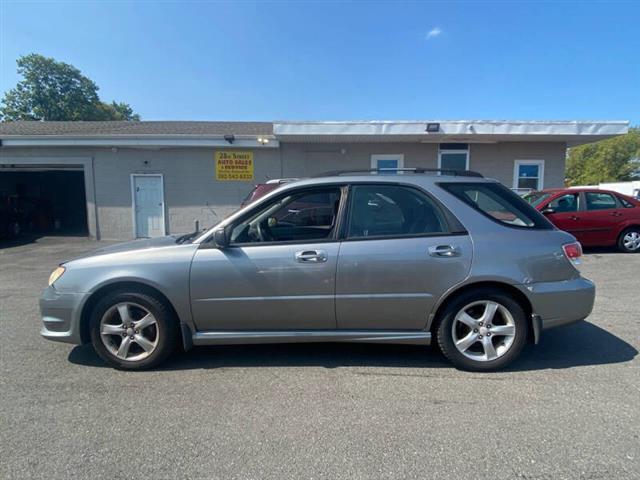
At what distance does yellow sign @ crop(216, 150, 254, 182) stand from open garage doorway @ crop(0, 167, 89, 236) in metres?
5.20

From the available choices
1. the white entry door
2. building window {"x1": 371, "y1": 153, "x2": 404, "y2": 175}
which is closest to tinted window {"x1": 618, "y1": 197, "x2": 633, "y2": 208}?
building window {"x1": 371, "y1": 153, "x2": 404, "y2": 175}

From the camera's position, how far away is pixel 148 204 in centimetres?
1196

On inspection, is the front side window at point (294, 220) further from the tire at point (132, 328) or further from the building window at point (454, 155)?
the building window at point (454, 155)

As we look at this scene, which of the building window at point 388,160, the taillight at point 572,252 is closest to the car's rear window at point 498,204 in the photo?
the taillight at point 572,252

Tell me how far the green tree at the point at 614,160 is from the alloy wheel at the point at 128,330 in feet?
202

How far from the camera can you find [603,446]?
214cm

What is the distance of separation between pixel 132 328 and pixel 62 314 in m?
0.65

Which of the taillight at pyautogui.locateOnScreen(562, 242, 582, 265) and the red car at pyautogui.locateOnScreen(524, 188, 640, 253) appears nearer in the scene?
the taillight at pyautogui.locateOnScreen(562, 242, 582, 265)

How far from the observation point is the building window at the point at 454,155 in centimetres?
1181

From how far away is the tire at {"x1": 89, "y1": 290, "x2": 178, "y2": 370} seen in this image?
9.93ft

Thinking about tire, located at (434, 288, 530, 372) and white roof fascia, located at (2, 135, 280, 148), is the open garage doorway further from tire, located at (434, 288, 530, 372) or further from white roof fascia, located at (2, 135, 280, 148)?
tire, located at (434, 288, 530, 372)

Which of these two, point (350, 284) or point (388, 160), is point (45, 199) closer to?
point (388, 160)

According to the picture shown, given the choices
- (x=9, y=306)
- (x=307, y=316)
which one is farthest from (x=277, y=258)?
(x=9, y=306)

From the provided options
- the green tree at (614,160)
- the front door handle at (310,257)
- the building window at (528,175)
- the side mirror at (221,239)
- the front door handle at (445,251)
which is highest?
the green tree at (614,160)
